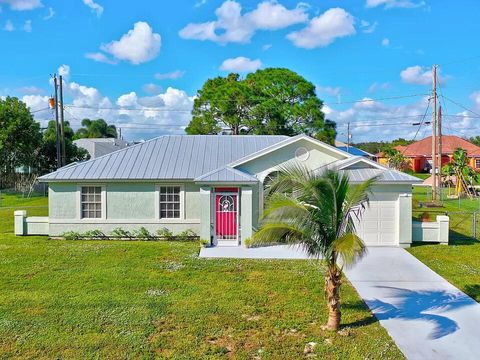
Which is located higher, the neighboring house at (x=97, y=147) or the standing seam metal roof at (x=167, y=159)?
the neighboring house at (x=97, y=147)

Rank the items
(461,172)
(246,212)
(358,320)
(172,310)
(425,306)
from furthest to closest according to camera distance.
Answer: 1. (461,172)
2. (246,212)
3. (425,306)
4. (172,310)
5. (358,320)

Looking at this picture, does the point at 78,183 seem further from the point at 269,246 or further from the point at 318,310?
the point at 318,310

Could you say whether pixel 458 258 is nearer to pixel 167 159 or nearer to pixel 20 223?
pixel 167 159

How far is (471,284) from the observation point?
11555 mm

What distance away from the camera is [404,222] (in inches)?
645

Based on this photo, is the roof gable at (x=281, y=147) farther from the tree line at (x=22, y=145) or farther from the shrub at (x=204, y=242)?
the tree line at (x=22, y=145)

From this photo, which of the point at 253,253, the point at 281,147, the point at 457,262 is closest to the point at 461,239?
the point at 457,262

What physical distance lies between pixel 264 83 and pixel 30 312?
38961mm

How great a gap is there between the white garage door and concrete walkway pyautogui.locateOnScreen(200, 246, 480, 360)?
128cm

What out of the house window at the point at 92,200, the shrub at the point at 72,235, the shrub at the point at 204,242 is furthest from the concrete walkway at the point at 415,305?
the shrub at the point at 72,235

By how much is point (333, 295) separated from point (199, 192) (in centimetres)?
1055

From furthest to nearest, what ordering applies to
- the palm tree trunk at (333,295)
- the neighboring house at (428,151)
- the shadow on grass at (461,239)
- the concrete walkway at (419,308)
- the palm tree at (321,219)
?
the neighboring house at (428,151), the shadow on grass at (461,239), the palm tree trunk at (333,295), the palm tree at (321,219), the concrete walkway at (419,308)

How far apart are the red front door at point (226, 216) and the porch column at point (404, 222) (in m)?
6.49

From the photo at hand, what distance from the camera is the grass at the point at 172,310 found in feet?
25.1
